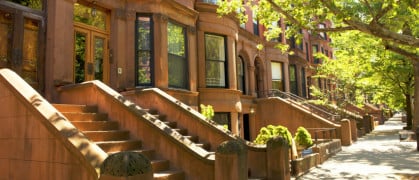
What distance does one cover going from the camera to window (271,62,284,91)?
25484 mm

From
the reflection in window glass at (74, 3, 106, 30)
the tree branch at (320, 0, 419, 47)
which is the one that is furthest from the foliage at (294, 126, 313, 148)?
the reflection in window glass at (74, 3, 106, 30)

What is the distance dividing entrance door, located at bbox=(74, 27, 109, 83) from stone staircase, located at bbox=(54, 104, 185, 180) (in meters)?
2.81

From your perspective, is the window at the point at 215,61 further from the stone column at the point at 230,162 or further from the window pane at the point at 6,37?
the stone column at the point at 230,162

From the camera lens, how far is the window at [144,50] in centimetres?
1253

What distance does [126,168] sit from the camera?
4.64m

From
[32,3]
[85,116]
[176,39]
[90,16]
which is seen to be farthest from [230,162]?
[176,39]

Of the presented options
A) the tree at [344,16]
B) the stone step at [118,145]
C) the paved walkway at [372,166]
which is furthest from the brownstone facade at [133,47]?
the paved walkway at [372,166]

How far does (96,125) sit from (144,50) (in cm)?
500

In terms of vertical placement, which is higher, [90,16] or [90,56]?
[90,16]

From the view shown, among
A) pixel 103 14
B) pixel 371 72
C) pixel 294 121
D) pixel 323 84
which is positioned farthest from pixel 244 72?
pixel 323 84

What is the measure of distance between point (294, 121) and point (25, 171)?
16614mm

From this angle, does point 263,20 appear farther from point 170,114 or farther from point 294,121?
point 294,121

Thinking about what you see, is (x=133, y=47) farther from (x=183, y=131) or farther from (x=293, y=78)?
(x=293, y=78)

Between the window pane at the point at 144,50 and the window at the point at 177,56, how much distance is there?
3.06 feet
